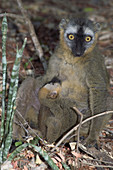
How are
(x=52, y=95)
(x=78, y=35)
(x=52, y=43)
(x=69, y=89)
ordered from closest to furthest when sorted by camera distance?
(x=78, y=35), (x=52, y=95), (x=69, y=89), (x=52, y=43)

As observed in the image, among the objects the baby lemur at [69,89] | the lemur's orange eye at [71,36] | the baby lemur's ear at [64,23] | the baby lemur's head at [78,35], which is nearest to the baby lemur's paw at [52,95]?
the baby lemur at [69,89]

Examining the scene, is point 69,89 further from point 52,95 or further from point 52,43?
point 52,43

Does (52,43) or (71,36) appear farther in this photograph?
(52,43)

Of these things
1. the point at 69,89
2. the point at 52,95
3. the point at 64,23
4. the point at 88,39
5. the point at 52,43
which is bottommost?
the point at 52,95

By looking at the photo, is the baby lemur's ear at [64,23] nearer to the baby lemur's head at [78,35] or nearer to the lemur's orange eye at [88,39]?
the baby lemur's head at [78,35]

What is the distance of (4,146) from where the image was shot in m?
3.54

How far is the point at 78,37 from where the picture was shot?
4.53 meters

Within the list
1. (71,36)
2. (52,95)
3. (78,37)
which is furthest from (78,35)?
(52,95)

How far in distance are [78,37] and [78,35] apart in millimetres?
38

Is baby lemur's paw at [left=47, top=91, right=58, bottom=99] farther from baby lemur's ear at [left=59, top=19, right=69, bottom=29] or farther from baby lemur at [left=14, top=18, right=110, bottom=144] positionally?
baby lemur's ear at [left=59, top=19, right=69, bottom=29]

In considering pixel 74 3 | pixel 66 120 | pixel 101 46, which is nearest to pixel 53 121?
pixel 66 120

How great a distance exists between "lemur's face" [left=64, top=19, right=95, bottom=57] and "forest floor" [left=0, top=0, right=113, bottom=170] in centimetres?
80

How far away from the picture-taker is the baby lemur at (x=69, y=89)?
4.54 metres

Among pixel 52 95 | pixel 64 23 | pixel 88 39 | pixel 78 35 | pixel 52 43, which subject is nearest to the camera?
pixel 78 35
